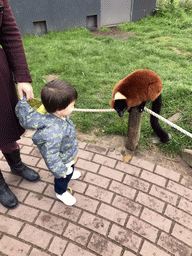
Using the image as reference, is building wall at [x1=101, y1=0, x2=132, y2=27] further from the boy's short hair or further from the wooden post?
the boy's short hair

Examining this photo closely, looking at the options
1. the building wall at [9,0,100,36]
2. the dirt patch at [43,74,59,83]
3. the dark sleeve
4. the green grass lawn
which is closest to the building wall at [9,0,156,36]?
the building wall at [9,0,100,36]

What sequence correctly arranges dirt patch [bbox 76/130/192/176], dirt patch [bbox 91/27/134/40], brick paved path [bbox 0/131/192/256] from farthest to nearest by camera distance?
dirt patch [bbox 91/27/134/40] < dirt patch [bbox 76/130/192/176] < brick paved path [bbox 0/131/192/256]

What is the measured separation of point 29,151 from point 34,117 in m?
1.47

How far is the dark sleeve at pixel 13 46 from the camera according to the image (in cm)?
192

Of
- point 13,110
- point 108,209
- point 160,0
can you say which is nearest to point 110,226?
point 108,209

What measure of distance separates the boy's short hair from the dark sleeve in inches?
16.6

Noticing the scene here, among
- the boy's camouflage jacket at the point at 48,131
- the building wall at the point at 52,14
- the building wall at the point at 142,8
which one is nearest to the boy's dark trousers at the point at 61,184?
the boy's camouflage jacket at the point at 48,131

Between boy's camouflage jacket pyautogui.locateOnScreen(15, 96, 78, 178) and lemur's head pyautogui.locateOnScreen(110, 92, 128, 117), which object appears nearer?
boy's camouflage jacket pyautogui.locateOnScreen(15, 96, 78, 178)

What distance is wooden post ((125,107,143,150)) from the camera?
2.79 m

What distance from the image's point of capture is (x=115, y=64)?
555 cm

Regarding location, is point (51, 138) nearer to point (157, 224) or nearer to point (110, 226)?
point (110, 226)

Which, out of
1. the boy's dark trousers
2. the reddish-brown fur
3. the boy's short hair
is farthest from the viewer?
the reddish-brown fur

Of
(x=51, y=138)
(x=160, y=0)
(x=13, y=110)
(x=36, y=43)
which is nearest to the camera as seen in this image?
(x=51, y=138)

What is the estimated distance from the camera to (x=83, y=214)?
2.42 metres
